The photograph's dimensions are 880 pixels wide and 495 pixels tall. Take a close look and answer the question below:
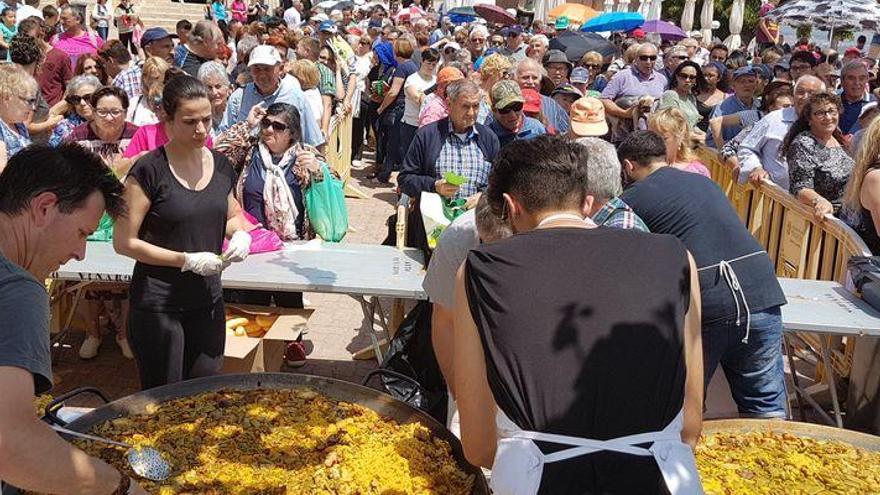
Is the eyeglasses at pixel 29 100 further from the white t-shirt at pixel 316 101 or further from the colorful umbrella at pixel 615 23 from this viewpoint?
the colorful umbrella at pixel 615 23

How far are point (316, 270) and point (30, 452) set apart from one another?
10.8 feet

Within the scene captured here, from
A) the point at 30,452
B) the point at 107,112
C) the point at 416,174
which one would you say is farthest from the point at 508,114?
the point at 30,452

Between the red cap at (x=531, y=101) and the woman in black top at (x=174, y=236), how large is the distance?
439 centimetres

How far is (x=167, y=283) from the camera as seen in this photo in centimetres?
388

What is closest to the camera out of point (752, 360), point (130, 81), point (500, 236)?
point (500, 236)

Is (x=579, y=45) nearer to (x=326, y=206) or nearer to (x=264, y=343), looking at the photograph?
(x=326, y=206)

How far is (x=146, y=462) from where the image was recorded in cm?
285

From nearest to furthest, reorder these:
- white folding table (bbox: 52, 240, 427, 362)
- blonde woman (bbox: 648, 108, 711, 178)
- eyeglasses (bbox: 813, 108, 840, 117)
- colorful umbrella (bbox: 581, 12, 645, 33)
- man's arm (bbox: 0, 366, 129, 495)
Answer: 1. man's arm (bbox: 0, 366, 129, 495)
2. white folding table (bbox: 52, 240, 427, 362)
3. blonde woman (bbox: 648, 108, 711, 178)
4. eyeglasses (bbox: 813, 108, 840, 117)
5. colorful umbrella (bbox: 581, 12, 645, 33)

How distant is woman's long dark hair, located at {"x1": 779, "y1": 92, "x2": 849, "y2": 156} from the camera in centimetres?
634

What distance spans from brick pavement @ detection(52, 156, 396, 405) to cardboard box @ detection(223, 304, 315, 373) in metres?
0.51

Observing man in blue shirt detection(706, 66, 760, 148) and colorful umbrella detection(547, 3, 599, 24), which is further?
colorful umbrella detection(547, 3, 599, 24)

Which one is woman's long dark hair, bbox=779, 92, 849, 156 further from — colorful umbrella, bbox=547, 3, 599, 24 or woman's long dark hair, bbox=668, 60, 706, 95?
colorful umbrella, bbox=547, 3, 599, 24

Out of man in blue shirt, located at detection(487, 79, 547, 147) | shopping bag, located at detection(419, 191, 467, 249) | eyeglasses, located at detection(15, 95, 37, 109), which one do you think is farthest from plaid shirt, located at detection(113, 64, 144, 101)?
shopping bag, located at detection(419, 191, 467, 249)

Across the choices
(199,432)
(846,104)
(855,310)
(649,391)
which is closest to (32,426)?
(199,432)
